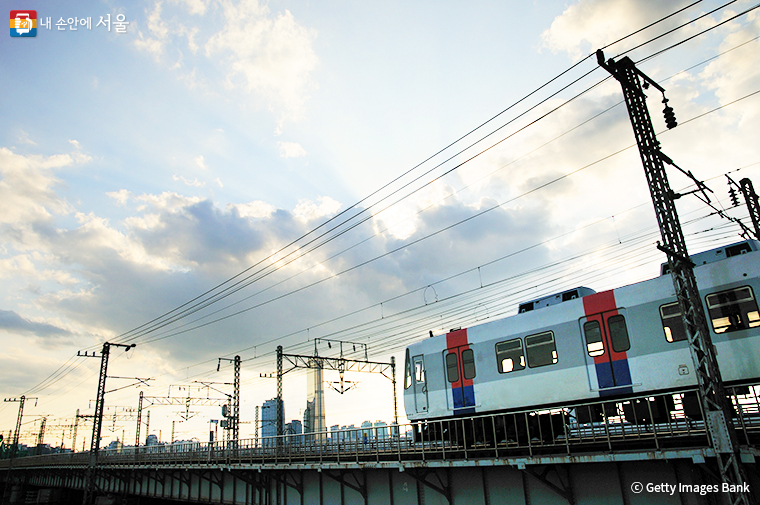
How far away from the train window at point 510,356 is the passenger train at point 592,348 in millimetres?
36

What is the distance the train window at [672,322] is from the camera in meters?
13.5

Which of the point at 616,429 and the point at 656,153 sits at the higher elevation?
the point at 656,153

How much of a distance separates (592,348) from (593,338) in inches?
12.4

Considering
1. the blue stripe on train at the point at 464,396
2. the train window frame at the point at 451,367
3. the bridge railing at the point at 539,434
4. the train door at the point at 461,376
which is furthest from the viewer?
the train window frame at the point at 451,367

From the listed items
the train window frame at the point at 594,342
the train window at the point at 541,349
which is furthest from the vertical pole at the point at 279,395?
the train window frame at the point at 594,342

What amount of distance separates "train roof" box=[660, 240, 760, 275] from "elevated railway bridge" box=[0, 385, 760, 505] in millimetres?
3763

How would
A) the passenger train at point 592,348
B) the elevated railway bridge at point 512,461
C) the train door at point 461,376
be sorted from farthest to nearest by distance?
the train door at point 461,376, the passenger train at point 592,348, the elevated railway bridge at point 512,461

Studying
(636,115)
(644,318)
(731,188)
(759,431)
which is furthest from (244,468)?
(731,188)

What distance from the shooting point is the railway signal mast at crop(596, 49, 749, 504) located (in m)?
9.78

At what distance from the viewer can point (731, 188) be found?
20078 millimetres

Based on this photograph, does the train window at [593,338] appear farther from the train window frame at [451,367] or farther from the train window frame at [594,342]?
the train window frame at [451,367]

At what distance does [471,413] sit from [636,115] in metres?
11.5

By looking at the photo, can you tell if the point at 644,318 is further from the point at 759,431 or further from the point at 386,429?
the point at 386,429

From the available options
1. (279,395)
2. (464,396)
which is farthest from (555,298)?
(279,395)
